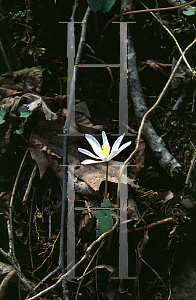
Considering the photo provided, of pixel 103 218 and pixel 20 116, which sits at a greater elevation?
pixel 20 116

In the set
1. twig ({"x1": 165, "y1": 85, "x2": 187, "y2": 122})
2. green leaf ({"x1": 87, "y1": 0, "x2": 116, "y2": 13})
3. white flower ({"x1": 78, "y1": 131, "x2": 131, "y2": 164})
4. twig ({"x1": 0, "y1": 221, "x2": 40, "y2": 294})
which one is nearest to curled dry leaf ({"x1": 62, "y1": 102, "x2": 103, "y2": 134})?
white flower ({"x1": 78, "y1": 131, "x2": 131, "y2": 164})

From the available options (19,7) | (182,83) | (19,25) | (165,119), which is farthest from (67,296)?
A: (19,7)

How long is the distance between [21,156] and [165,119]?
0.98m

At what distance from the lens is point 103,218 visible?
4.17 ft

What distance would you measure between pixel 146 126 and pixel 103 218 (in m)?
0.67

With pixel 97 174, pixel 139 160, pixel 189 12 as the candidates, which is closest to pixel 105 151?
pixel 97 174

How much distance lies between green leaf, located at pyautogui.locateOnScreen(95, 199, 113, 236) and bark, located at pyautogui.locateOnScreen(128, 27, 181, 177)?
503mm

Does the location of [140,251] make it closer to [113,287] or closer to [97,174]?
[113,287]

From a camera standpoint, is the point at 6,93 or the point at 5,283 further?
the point at 6,93

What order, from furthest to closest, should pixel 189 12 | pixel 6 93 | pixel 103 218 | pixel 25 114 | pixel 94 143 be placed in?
pixel 189 12 → pixel 6 93 → pixel 25 114 → pixel 94 143 → pixel 103 218

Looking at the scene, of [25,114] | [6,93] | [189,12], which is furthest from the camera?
[189,12]

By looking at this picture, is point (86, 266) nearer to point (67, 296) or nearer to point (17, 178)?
point (67, 296)

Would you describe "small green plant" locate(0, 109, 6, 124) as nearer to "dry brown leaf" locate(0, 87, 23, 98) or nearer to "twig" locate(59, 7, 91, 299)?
"dry brown leaf" locate(0, 87, 23, 98)

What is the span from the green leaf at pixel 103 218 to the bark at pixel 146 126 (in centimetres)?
50
